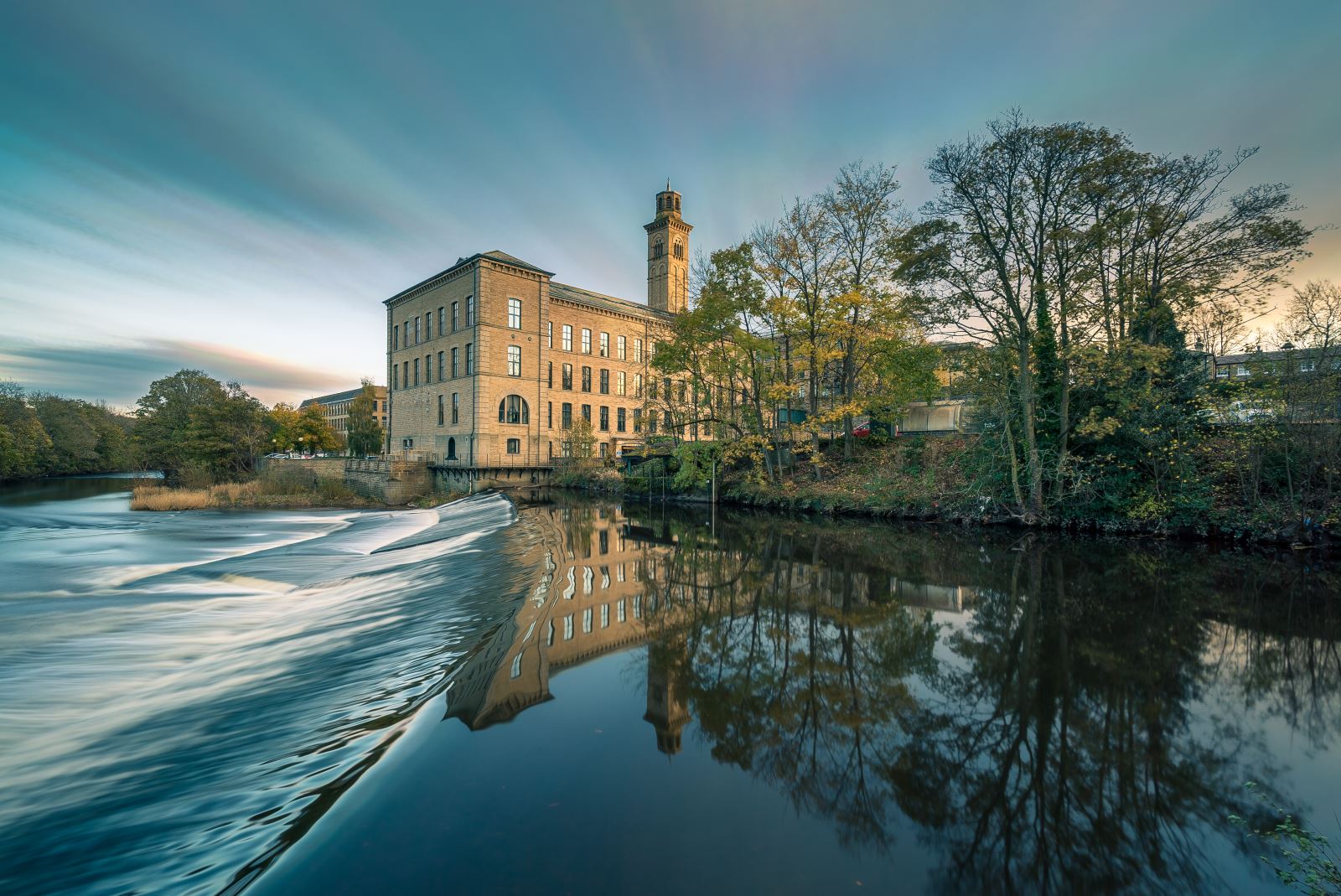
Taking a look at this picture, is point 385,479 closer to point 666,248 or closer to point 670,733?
point 670,733

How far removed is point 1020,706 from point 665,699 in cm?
286

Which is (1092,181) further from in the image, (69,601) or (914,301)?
(69,601)

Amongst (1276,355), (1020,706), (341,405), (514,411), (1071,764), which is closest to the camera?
(1071,764)

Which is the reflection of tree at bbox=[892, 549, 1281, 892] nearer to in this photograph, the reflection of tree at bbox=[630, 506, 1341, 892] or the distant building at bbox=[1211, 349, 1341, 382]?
the reflection of tree at bbox=[630, 506, 1341, 892]

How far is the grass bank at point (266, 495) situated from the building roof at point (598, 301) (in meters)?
20.3

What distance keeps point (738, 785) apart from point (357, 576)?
30.7 feet

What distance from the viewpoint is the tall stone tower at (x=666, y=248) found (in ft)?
182

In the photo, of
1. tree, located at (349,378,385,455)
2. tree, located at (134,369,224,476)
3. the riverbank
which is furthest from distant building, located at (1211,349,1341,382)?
tree, located at (349,378,385,455)

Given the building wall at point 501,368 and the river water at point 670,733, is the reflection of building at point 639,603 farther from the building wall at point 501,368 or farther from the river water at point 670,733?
the building wall at point 501,368

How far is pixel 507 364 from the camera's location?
38.6 m

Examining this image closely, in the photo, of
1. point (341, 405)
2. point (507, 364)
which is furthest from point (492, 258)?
point (341, 405)

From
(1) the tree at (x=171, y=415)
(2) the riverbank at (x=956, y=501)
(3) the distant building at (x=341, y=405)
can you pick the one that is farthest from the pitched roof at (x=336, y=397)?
(2) the riverbank at (x=956, y=501)

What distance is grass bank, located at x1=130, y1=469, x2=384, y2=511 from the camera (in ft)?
83.3

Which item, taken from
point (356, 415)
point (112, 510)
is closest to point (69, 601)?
point (112, 510)
